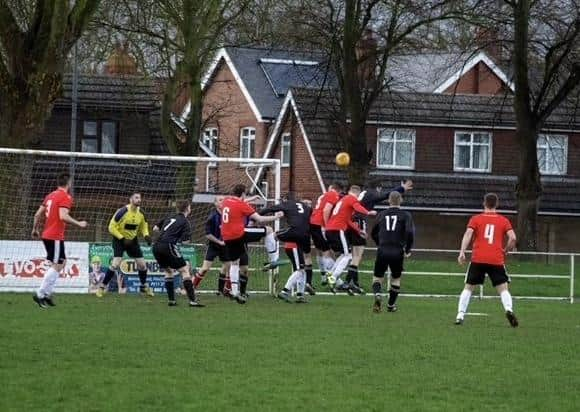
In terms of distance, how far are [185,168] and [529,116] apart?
11066mm

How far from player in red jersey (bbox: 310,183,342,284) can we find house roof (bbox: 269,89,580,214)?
826 inches

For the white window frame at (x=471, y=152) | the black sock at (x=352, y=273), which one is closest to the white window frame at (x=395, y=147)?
the white window frame at (x=471, y=152)

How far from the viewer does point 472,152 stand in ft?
177

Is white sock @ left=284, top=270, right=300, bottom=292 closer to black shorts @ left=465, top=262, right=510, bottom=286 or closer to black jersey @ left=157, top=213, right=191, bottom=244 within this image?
black jersey @ left=157, top=213, right=191, bottom=244

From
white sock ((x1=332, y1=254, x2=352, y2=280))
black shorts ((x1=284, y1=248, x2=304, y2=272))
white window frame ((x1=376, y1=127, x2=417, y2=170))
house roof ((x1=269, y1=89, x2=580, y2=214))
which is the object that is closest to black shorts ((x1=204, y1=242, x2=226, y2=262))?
black shorts ((x1=284, y1=248, x2=304, y2=272))

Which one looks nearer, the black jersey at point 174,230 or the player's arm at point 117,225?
the black jersey at point 174,230

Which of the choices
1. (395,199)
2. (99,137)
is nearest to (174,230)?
(395,199)

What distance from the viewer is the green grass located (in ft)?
37.9

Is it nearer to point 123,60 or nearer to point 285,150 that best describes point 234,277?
point 123,60

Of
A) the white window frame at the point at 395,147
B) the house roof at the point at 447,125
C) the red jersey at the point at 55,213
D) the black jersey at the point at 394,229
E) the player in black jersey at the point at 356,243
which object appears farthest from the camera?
the white window frame at the point at 395,147

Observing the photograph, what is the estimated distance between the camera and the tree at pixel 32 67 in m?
30.0

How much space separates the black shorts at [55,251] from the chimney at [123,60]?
65.8 feet

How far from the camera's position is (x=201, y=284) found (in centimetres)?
2892

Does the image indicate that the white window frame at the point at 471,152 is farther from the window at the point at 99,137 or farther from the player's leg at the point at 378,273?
the player's leg at the point at 378,273
